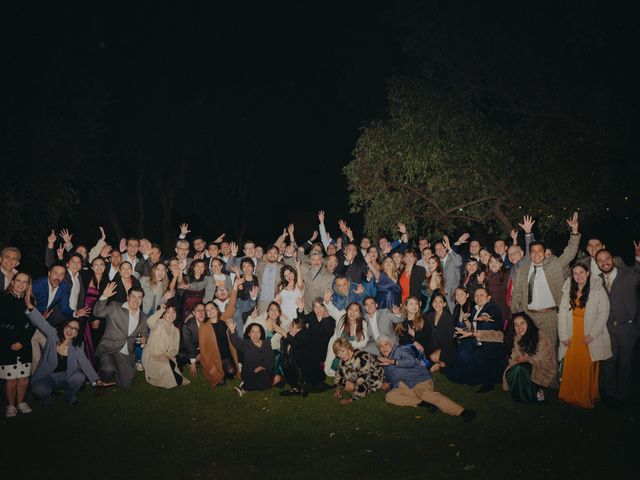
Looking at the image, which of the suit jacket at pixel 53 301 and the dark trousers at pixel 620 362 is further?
the suit jacket at pixel 53 301

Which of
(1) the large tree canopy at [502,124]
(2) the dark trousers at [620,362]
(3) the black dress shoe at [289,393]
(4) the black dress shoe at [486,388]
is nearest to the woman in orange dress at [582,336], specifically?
(2) the dark trousers at [620,362]

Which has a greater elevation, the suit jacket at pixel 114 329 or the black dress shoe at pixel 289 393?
the suit jacket at pixel 114 329

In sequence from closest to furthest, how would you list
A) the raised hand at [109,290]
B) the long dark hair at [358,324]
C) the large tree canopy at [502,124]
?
the long dark hair at [358,324]
the raised hand at [109,290]
the large tree canopy at [502,124]

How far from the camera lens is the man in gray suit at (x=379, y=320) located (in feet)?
30.5

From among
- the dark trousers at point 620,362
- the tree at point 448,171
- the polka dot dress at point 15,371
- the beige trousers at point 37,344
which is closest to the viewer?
the polka dot dress at point 15,371

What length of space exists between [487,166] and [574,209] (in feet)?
8.01

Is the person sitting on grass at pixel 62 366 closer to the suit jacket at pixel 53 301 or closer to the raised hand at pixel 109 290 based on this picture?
the suit jacket at pixel 53 301

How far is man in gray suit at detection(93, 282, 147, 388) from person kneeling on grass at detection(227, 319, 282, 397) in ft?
5.64

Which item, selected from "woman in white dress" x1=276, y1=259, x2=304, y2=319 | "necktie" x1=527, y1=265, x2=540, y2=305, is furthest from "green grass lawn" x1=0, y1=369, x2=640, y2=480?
"woman in white dress" x1=276, y1=259, x2=304, y2=319

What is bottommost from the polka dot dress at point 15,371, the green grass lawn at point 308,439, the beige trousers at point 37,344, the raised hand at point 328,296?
the green grass lawn at point 308,439

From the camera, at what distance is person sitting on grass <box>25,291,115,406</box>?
783 cm

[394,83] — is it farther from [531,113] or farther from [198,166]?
[198,166]

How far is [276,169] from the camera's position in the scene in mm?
42938

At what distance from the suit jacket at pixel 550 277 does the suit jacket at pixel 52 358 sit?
6.43 m
